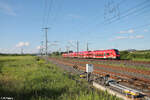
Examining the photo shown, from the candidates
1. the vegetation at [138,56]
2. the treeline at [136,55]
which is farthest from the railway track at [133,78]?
the treeline at [136,55]

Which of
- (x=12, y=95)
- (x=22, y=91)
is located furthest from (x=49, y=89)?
(x=12, y=95)

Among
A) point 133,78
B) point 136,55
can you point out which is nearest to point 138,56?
point 136,55

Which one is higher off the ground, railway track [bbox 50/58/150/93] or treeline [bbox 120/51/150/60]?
treeline [bbox 120/51/150/60]

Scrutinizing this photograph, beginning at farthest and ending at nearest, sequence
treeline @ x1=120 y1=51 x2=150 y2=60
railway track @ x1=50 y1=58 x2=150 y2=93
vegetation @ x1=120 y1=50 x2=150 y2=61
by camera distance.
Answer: treeline @ x1=120 y1=51 x2=150 y2=60, vegetation @ x1=120 y1=50 x2=150 y2=61, railway track @ x1=50 y1=58 x2=150 y2=93

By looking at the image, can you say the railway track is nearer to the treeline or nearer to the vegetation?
the vegetation

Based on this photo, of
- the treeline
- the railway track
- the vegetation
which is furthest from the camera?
the treeline

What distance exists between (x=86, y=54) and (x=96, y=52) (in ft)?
24.2

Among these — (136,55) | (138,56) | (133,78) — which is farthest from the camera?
(136,55)

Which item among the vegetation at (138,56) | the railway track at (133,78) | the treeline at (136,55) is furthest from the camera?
the treeline at (136,55)

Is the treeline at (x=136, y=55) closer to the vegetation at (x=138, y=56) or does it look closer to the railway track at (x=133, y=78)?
the vegetation at (x=138, y=56)

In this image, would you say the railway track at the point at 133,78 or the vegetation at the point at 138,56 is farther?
the vegetation at the point at 138,56

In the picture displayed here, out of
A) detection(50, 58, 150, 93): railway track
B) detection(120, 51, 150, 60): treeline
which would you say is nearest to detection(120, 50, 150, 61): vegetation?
detection(120, 51, 150, 60): treeline

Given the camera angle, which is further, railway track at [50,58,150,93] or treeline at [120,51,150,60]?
treeline at [120,51,150,60]

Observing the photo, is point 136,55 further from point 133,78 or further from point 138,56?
point 133,78
